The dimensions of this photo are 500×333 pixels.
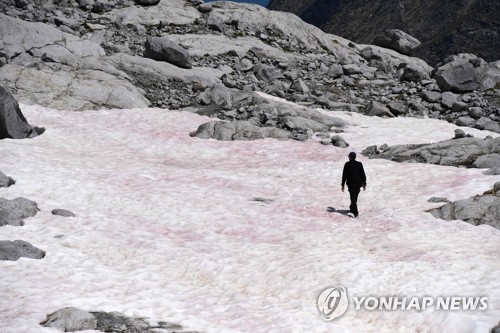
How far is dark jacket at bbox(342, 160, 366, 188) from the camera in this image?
2547 centimetres

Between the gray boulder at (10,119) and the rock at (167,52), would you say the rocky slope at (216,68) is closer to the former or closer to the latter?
the rock at (167,52)

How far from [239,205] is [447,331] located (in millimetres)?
12407

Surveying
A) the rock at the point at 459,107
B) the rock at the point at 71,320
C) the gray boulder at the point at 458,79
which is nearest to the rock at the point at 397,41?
the gray boulder at the point at 458,79

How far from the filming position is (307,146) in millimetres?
36625

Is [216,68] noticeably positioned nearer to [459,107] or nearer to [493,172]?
[459,107]

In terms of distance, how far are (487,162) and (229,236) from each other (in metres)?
15.6

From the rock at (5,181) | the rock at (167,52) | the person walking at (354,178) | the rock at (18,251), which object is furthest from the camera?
the rock at (167,52)

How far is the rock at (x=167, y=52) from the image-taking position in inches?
1967

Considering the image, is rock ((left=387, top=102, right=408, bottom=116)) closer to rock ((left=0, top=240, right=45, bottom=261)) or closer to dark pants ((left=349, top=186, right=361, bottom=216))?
dark pants ((left=349, top=186, right=361, bottom=216))

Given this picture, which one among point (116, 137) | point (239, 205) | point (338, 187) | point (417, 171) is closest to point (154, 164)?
point (116, 137)

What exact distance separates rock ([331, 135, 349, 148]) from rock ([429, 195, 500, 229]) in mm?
12488

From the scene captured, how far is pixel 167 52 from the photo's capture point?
1970 inches

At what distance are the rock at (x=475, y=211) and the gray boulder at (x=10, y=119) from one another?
72.4 feet

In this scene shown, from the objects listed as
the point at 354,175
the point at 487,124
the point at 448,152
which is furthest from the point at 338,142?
the point at 487,124
